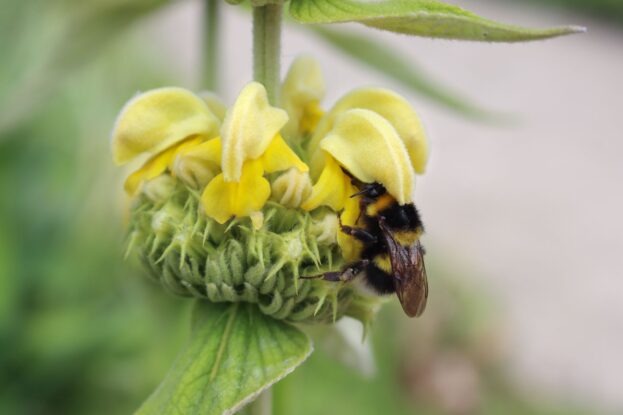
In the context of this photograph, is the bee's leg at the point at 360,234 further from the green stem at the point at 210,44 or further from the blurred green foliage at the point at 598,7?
the blurred green foliage at the point at 598,7

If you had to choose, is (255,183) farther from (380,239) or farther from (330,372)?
(330,372)

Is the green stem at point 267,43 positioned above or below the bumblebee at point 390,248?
above

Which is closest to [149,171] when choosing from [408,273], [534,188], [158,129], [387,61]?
[158,129]

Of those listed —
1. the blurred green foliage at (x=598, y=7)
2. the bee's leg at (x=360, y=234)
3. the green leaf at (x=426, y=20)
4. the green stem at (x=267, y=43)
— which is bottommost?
the blurred green foliage at (x=598, y=7)

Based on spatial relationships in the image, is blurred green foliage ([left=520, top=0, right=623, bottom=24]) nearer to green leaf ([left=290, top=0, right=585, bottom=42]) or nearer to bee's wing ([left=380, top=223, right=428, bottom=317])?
bee's wing ([left=380, top=223, right=428, bottom=317])

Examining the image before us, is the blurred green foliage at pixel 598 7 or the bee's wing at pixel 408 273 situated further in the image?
the blurred green foliage at pixel 598 7

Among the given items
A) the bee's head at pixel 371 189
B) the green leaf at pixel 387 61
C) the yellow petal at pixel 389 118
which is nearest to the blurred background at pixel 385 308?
the green leaf at pixel 387 61

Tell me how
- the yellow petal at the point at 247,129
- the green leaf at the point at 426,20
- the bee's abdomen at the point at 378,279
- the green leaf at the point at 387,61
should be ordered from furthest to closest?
the green leaf at the point at 387,61 < the bee's abdomen at the point at 378,279 < the yellow petal at the point at 247,129 < the green leaf at the point at 426,20
